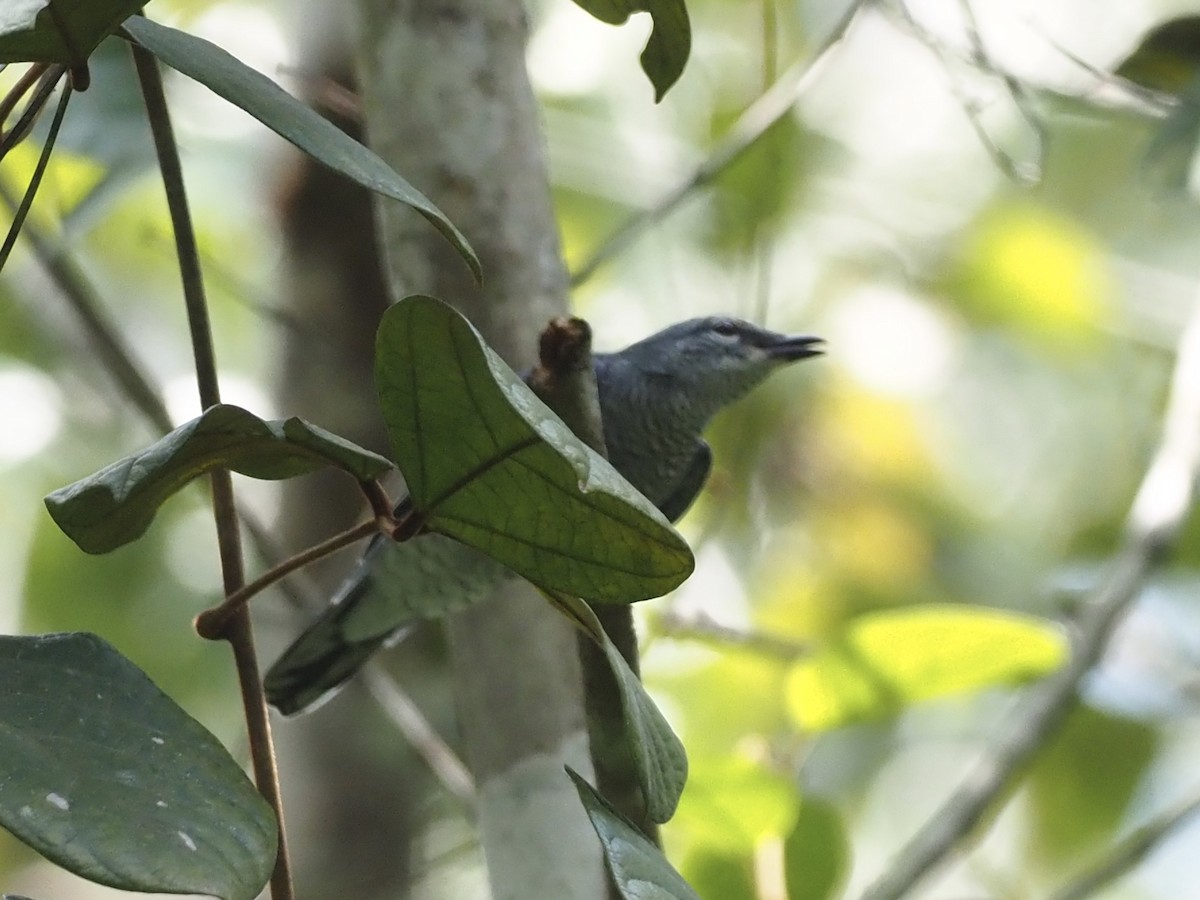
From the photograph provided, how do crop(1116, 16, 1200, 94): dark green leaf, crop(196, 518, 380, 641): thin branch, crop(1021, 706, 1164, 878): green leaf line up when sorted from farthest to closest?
1. crop(1021, 706, 1164, 878): green leaf
2. crop(1116, 16, 1200, 94): dark green leaf
3. crop(196, 518, 380, 641): thin branch

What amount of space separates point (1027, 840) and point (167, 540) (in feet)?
7.47

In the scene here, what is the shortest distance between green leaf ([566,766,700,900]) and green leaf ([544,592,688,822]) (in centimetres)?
2

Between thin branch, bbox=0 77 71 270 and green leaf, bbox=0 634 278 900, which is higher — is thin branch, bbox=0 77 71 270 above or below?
above

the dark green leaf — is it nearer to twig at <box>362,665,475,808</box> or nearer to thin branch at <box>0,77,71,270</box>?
A: twig at <box>362,665,475,808</box>

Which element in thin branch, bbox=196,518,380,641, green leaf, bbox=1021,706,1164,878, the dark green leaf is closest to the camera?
thin branch, bbox=196,518,380,641

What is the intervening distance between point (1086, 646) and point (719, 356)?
0.77 meters

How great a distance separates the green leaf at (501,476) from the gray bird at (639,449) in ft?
3.96

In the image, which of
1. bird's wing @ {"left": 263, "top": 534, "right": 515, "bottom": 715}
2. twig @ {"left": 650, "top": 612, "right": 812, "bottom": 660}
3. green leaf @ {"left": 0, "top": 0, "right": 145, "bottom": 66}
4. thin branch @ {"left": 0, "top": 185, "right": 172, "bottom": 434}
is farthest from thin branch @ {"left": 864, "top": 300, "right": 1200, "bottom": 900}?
green leaf @ {"left": 0, "top": 0, "right": 145, "bottom": 66}

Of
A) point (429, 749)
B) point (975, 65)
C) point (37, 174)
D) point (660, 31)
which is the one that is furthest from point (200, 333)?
point (975, 65)

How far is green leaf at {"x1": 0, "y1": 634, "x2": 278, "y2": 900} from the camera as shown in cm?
65

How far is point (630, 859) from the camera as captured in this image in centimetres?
73

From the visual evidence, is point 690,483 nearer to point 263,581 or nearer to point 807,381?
point 263,581

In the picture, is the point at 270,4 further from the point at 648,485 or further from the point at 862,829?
the point at 862,829

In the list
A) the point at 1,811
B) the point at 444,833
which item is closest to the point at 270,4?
the point at 444,833
